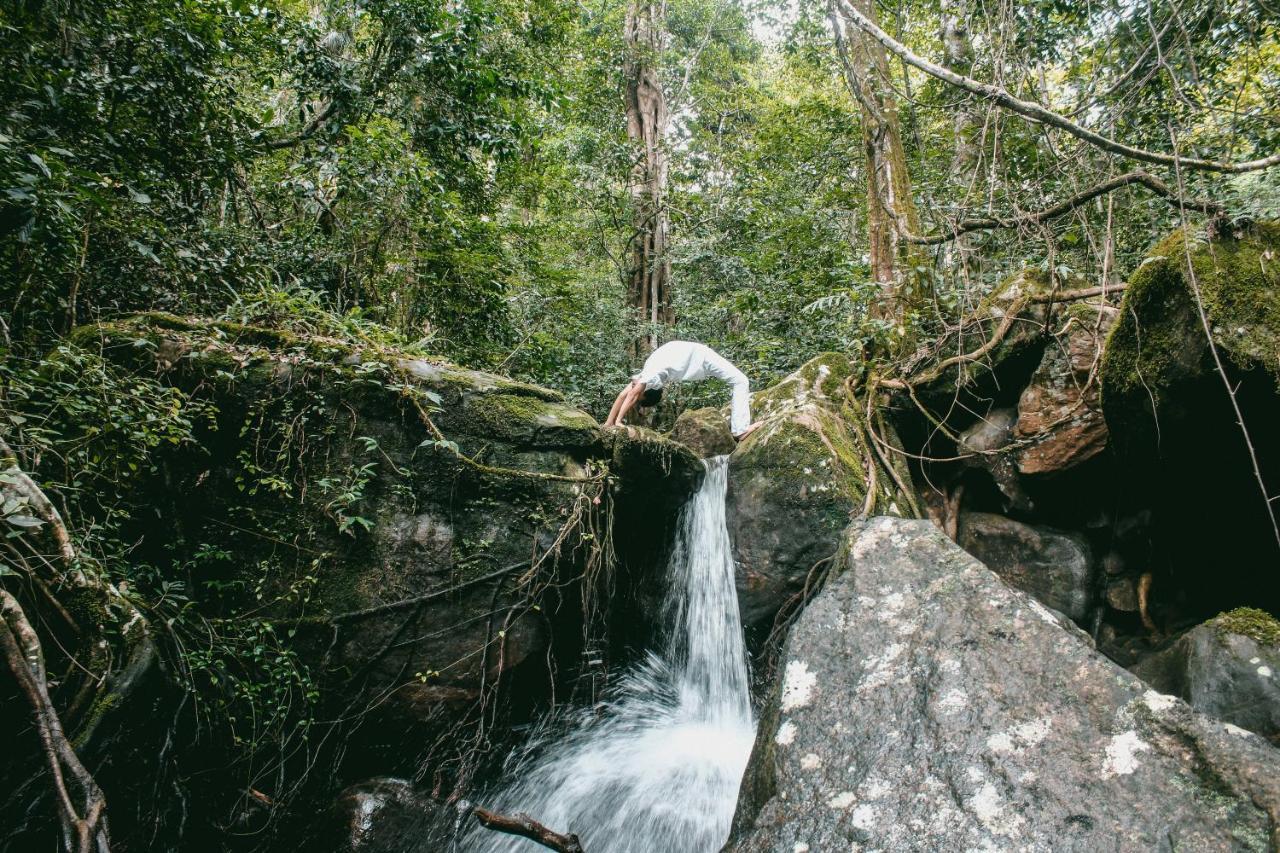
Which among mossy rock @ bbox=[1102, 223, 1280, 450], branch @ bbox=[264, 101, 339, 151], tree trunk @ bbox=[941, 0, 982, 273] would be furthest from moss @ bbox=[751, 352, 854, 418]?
branch @ bbox=[264, 101, 339, 151]

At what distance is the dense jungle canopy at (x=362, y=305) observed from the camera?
9.47ft

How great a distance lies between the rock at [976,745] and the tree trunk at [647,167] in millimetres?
8374

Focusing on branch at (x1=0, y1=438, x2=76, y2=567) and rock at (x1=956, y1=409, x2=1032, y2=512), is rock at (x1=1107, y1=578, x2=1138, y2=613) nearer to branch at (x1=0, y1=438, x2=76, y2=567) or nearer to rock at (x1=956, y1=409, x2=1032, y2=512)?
rock at (x1=956, y1=409, x2=1032, y2=512)

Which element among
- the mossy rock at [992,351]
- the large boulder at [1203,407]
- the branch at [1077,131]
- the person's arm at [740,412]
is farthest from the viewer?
the person's arm at [740,412]

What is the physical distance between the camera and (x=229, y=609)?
12.5ft

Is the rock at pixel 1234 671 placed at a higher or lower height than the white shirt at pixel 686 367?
lower

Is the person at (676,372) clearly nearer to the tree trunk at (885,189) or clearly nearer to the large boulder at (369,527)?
the tree trunk at (885,189)

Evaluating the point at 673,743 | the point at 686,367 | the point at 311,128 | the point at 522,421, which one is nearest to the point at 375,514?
the point at 522,421

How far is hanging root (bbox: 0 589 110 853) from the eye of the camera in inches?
81.4

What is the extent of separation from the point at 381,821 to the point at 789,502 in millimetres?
3561

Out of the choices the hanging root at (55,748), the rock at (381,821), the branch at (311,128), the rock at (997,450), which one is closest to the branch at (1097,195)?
the rock at (997,450)

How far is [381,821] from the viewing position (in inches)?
142

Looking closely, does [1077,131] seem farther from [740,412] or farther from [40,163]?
[40,163]

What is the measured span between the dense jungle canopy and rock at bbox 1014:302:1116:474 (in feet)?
0.69
